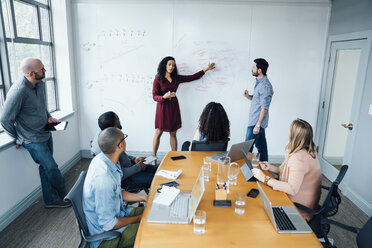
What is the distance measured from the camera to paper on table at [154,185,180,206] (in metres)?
1.95

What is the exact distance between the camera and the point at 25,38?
3600 millimetres

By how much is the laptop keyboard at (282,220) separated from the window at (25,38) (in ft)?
10.4

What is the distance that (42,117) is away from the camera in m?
3.14

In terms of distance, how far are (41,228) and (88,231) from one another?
4.85 ft

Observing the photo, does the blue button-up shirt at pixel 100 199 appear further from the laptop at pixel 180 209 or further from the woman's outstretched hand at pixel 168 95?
the woman's outstretched hand at pixel 168 95

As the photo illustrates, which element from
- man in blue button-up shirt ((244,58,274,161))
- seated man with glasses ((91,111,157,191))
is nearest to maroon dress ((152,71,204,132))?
man in blue button-up shirt ((244,58,274,161))

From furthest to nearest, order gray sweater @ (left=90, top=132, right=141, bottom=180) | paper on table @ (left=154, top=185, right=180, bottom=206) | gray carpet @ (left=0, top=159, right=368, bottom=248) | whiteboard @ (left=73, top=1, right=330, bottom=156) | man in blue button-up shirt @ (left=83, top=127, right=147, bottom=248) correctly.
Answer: whiteboard @ (left=73, top=1, right=330, bottom=156)
gray carpet @ (left=0, top=159, right=368, bottom=248)
gray sweater @ (left=90, top=132, right=141, bottom=180)
paper on table @ (left=154, top=185, right=180, bottom=206)
man in blue button-up shirt @ (left=83, top=127, right=147, bottom=248)

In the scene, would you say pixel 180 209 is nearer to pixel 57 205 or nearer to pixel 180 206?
pixel 180 206

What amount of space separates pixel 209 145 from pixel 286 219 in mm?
1290

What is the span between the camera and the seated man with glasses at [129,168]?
2.61 m

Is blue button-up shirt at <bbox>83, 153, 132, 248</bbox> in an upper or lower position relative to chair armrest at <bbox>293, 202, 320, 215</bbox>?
upper

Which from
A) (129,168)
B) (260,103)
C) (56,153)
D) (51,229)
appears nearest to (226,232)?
(129,168)

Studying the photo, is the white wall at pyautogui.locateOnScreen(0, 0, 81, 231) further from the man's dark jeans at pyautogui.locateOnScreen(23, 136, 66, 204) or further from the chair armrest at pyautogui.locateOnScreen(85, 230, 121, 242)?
the chair armrest at pyautogui.locateOnScreen(85, 230, 121, 242)

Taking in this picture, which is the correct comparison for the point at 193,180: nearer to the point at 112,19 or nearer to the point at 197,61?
the point at 197,61
